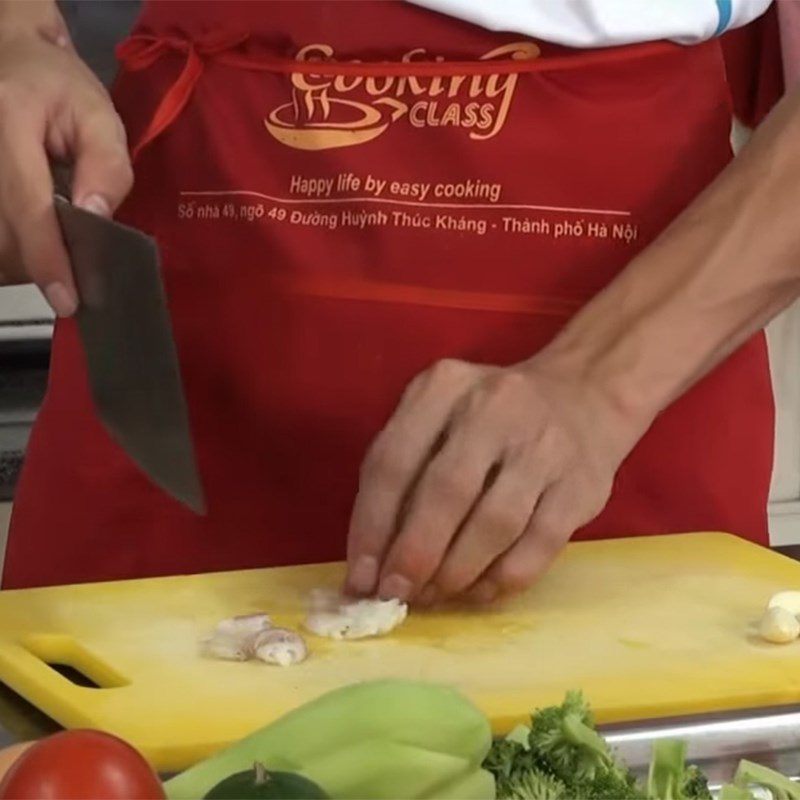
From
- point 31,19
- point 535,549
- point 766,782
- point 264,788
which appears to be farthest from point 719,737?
point 31,19

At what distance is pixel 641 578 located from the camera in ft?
3.55

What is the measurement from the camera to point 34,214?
1.03 metres

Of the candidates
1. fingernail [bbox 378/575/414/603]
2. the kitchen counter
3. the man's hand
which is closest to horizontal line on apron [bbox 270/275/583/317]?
the man's hand

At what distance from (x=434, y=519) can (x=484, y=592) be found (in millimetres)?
56

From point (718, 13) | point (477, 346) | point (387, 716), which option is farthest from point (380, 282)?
point (387, 716)

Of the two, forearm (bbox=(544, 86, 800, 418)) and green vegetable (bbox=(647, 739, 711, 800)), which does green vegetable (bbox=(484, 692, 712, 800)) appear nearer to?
green vegetable (bbox=(647, 739, 711, 800))

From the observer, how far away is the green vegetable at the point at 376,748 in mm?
647

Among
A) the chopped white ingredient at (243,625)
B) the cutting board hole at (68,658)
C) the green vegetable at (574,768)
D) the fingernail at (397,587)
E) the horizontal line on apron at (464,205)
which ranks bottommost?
the cutting board hole at (68,658)

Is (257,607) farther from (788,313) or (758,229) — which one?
(788,313)

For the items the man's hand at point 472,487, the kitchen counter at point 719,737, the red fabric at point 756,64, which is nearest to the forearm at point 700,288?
the man's hand at point 472,487

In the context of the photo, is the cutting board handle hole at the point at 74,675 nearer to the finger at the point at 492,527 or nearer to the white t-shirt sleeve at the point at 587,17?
the finger at the point at 492,527

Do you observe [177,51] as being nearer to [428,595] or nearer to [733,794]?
[428,595]

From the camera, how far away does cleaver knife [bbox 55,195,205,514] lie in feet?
3.08

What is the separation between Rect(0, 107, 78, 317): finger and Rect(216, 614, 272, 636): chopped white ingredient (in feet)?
0.67
